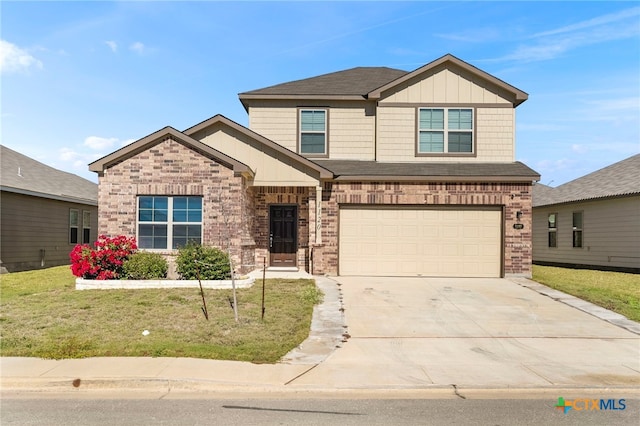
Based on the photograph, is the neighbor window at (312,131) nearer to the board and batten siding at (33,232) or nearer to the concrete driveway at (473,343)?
the concrete driveway at (473,343)

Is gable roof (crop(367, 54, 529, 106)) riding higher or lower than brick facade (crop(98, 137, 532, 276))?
higher

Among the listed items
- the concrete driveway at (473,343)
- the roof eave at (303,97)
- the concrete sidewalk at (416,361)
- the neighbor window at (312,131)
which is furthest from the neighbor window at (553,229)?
the neighbor window at (312,131)

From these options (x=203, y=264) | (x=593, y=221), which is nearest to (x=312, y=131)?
(x=203, y=264)

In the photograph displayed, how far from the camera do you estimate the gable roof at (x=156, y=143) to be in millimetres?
14727

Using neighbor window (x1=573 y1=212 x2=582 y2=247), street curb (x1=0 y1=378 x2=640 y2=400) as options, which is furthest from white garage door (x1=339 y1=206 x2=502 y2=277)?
street curb (x1=0 y1=378 x2=640 y2=400)

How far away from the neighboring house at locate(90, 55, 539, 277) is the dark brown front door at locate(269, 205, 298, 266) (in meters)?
0.04

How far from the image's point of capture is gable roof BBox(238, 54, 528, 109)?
1761 centimetres

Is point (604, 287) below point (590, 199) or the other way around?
below

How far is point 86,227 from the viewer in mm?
24422

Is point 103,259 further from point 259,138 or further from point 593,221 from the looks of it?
point 593,221

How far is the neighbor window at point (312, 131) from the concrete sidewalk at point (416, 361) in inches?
290

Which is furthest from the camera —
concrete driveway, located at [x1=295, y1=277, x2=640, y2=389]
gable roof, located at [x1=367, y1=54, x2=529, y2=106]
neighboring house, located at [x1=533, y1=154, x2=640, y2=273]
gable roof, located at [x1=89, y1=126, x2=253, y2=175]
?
neighboring house, located at [x1=533, y1=154, x2=640, y2=273]

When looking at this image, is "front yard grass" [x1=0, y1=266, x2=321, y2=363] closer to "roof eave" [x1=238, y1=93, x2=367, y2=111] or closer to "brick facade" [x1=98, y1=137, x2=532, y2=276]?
"brick facade" [x1=98, y1=137, x2=532, y2=276]

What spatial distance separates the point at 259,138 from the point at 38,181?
11838mm
